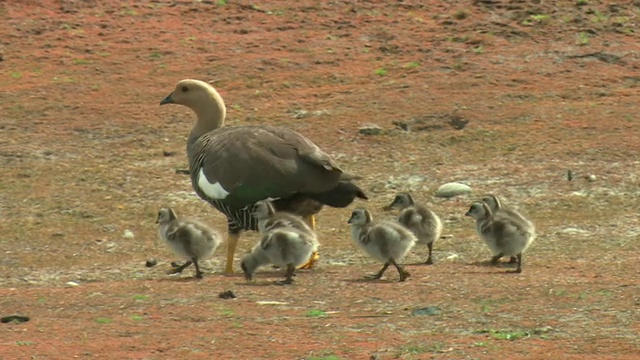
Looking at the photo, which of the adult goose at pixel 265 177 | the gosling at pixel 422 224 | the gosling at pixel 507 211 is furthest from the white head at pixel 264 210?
the gosling at pixel 507 211

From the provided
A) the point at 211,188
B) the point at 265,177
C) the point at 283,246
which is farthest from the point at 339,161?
the point at 283,246

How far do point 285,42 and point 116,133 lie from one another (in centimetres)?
442

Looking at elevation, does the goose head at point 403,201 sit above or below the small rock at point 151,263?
above

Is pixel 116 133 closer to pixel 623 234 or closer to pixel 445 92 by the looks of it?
pixel 445 92

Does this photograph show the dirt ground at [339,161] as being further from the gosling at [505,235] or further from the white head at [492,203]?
the white head at [492,203]

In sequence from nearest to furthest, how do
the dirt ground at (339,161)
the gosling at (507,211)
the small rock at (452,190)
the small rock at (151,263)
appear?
1. the dirt ground at (339,161)
2. the gosling at (507,211)
3. the small rock at (151,263)
4. the small rock at (452,190)

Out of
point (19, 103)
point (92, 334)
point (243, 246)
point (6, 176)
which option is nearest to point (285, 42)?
point (19, 103)

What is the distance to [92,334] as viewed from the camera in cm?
944

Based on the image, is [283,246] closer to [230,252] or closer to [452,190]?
[230,252]

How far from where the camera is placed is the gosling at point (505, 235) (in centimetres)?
1232

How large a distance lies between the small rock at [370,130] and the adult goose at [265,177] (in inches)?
198

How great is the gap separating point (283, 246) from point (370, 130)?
6.63 meters

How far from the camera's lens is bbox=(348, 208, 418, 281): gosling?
11992mm

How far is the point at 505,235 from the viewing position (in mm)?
12367
